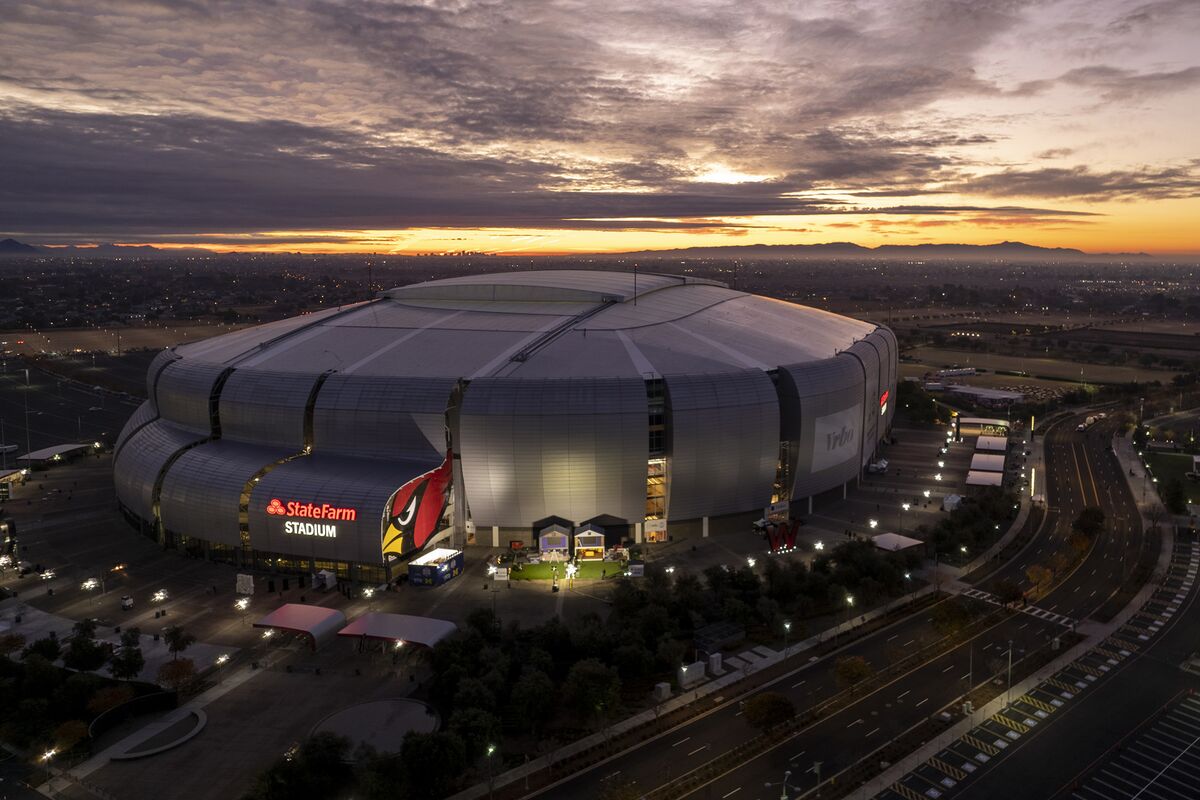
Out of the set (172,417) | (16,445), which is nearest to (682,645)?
(172,417)

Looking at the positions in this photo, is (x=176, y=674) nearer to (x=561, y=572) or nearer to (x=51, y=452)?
(x=561, y=572)

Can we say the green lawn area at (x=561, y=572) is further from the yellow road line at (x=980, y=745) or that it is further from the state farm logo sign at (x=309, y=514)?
the yellow road line at (x=980, y=745)

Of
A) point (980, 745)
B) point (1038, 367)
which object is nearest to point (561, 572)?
point (980, 745)

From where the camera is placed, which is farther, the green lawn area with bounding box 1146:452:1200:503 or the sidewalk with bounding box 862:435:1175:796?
the green lawn area with bounding box 1146:452:1200:503

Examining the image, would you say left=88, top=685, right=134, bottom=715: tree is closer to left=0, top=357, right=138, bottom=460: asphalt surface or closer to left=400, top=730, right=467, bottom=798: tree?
left=400, top=730, right=467, bottom=798: tree

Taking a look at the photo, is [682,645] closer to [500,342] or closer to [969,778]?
[969,778]

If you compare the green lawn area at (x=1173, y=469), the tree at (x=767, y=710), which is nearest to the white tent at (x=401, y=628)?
the tree at (x=767, y=710)

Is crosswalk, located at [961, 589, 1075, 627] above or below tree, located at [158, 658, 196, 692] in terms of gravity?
above

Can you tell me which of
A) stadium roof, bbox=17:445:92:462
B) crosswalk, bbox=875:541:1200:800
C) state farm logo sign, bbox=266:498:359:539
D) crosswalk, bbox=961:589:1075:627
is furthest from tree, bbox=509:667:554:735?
stadium roof, bbox=17:445:92:462
